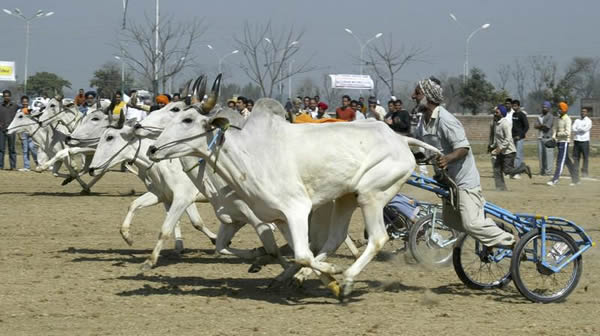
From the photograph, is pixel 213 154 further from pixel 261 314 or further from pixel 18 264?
pixel 18 264

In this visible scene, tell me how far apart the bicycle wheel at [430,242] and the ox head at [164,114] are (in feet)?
9.64

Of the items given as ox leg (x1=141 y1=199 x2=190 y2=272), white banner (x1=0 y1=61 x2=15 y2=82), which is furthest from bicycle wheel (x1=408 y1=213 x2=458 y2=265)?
white banner (x1=0 y1=61 x2=15 y2=82)

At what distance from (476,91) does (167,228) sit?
5458cm

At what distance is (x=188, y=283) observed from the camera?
996 centimetres

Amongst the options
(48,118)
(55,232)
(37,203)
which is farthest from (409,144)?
(48,118)

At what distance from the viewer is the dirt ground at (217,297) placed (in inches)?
305

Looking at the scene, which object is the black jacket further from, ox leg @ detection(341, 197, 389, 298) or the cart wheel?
ox leg @ detection(341, 197, 389, 298)

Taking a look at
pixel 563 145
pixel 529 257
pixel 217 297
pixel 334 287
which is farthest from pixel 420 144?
pixel 563 145

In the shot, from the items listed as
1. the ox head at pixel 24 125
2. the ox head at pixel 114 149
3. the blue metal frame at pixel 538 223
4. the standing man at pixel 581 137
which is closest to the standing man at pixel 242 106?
the ox head at pixel 24 125

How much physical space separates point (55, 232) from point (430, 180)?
679cm

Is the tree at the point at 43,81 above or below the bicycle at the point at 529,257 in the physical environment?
above

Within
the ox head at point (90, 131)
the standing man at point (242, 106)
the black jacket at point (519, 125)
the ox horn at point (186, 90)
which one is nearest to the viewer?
the ox horn at point (186, 90)

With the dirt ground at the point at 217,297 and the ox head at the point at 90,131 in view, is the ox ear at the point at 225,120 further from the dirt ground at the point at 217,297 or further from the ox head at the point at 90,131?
the ox head at the point at 90,131

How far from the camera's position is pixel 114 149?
39.7 ft
